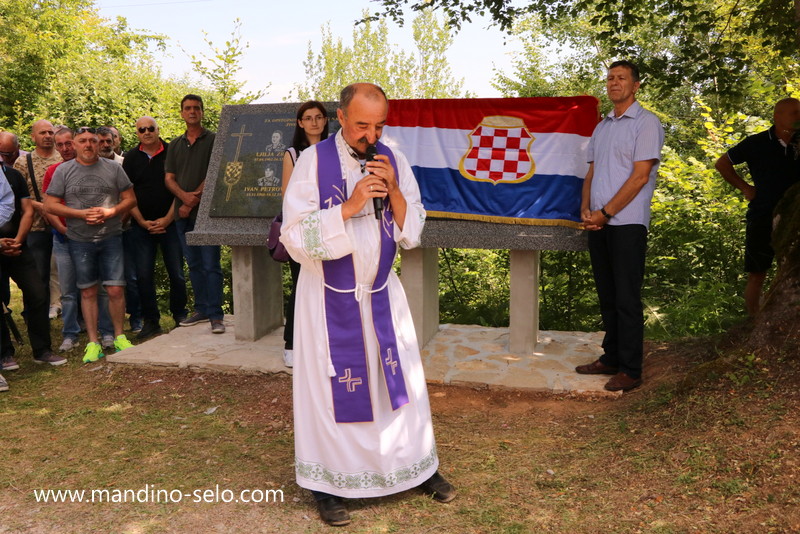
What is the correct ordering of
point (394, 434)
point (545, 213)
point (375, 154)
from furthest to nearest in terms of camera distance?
point (545, 213)
point (394, 434)
point (375, 154)

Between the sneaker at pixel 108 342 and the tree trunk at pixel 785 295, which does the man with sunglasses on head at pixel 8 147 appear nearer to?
the sneaker at pixel 108 342

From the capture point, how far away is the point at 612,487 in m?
3.69

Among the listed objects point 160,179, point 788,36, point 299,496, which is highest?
point 788,36

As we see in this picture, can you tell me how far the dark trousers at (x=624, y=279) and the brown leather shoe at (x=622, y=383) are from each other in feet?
0.12

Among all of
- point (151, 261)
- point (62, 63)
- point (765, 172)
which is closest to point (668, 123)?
point (765, 172)

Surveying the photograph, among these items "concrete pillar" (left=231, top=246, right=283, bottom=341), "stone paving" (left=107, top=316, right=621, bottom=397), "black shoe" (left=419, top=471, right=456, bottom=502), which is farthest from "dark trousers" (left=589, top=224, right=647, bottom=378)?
"concrete pillar" (left=231, top=246, right=283, bottom=341)

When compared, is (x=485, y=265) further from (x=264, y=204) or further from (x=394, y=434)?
(x=394, y=434)

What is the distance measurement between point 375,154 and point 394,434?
54.1 inches

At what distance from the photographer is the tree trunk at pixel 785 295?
4367 millimetres

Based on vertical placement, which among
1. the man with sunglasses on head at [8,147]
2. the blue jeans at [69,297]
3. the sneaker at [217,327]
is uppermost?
the man with sunglasses on head at [8,147]

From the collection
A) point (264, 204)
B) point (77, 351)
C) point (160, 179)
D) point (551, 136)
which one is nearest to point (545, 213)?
point (551, 136)

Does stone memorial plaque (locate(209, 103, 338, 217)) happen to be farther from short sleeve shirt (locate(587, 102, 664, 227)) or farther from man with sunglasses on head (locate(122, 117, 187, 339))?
short sleeve shirt (locate(587, 102, 664, 227))

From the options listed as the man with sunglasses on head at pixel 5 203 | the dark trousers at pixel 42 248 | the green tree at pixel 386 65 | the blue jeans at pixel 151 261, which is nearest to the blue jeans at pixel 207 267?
the blue jeans at pixel 151 261

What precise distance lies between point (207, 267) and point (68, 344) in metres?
1.52
